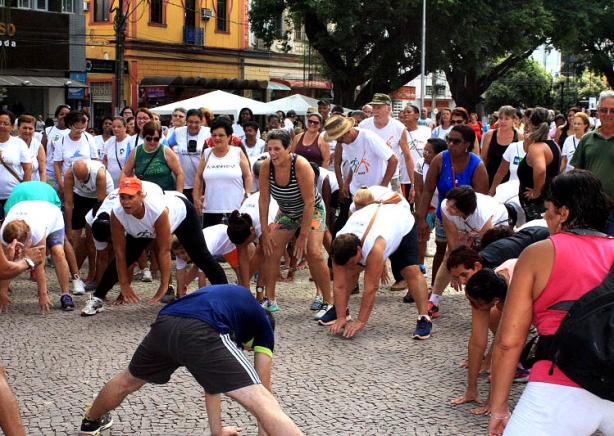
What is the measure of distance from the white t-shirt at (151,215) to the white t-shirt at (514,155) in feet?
12.6

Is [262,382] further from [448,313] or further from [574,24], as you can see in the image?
[574,24]

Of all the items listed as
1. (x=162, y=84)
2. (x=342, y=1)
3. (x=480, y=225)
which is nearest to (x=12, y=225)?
(x=480, y=225)

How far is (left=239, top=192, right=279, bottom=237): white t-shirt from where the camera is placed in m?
8.58

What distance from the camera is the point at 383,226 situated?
715 centimetres

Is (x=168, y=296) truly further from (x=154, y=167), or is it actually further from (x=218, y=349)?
(x=218, y=349)

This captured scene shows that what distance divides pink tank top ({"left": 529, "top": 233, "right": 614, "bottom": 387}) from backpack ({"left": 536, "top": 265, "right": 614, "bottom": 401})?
3.8 inches

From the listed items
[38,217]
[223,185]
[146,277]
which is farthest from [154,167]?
[38,217]

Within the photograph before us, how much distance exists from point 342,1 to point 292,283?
23286 mm

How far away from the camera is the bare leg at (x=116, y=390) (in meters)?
4.73

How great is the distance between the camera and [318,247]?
8109 millimetres

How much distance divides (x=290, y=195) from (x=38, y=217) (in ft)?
7.37

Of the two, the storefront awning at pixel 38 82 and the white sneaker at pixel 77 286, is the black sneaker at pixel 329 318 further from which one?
the storefront awning at pixel 38 82

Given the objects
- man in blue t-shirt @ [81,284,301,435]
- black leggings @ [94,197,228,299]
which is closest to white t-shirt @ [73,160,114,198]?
black leggings @ [94,197,228,299]

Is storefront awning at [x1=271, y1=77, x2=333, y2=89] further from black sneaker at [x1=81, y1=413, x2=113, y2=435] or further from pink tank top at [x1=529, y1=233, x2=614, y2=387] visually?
pink tank top at [x1=529, y1=233, x2=614, y2=387]
